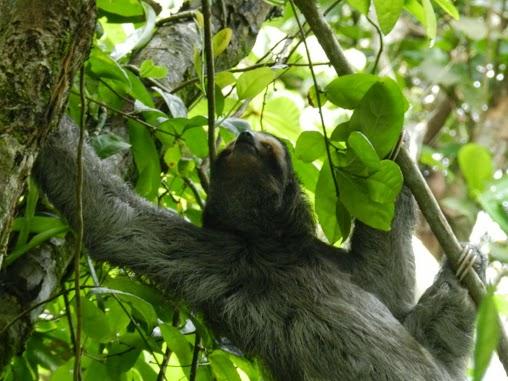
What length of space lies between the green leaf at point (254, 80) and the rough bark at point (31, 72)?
1.51m

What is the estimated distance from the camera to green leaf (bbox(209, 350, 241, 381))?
4.28 m

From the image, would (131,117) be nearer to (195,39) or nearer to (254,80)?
(254,80)

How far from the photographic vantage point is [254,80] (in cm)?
428

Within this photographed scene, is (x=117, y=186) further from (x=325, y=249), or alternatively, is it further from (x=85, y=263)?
(x=325, y=249)

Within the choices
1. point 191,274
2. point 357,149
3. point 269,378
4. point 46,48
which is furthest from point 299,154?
point 46,48

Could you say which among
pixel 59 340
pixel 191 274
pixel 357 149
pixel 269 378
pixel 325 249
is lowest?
pixel 59 340

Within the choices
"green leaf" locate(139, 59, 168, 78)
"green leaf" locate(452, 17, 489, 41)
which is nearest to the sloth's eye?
"green leaf" locate(139, 59, 168, 78)

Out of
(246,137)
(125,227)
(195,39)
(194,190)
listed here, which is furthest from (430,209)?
(195,39)

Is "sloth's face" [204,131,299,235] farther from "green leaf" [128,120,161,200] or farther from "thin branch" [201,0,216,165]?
"thin branch" [201,0,216,165]

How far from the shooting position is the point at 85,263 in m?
4.75

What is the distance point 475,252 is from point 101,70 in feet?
9.06

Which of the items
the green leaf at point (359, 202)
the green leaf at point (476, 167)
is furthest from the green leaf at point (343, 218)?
the green leaf at point (476, 167)

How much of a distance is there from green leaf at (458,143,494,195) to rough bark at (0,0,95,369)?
1.74m

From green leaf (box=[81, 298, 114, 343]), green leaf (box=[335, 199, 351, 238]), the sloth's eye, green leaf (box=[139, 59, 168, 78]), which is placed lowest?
green leaf (box=[81, 298, 114, 343])
